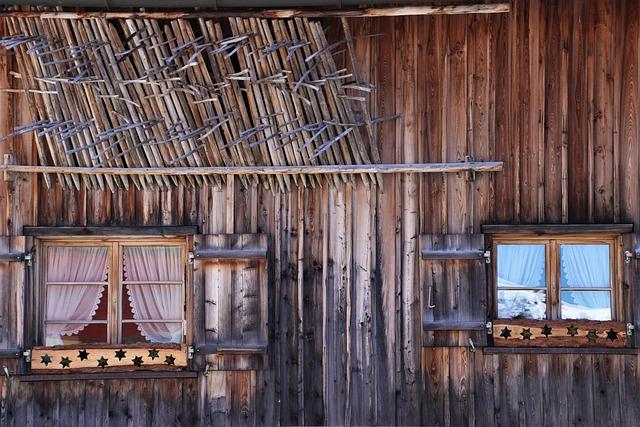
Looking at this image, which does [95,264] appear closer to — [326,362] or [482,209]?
[326,362]

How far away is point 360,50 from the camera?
28.0 feet

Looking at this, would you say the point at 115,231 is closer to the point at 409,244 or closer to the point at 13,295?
the point at 13,295

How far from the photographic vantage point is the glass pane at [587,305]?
8438mm

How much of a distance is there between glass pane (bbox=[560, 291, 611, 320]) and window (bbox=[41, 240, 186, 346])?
12.2 feet

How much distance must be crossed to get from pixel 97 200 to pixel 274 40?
2.30 metres

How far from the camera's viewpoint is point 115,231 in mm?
8438

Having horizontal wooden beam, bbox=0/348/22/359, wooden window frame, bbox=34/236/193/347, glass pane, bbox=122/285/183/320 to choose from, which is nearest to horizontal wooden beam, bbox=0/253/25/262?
wooden window frame, bbox=34/236/193/347

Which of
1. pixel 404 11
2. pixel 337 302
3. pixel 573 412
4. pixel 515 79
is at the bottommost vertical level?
pixel 573 412

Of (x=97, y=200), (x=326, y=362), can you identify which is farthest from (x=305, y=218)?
(x=97, y=200)

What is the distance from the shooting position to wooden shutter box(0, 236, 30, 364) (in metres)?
8.31

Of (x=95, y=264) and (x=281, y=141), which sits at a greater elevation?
(x=281, y=141)

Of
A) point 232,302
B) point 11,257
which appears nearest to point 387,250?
point 232,302

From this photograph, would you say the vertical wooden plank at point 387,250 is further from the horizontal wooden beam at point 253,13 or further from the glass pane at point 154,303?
the glass pane at point 154,303

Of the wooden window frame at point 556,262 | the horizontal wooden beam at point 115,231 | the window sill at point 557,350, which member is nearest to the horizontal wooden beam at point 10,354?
the horizontal wooden beam at point 115,231
